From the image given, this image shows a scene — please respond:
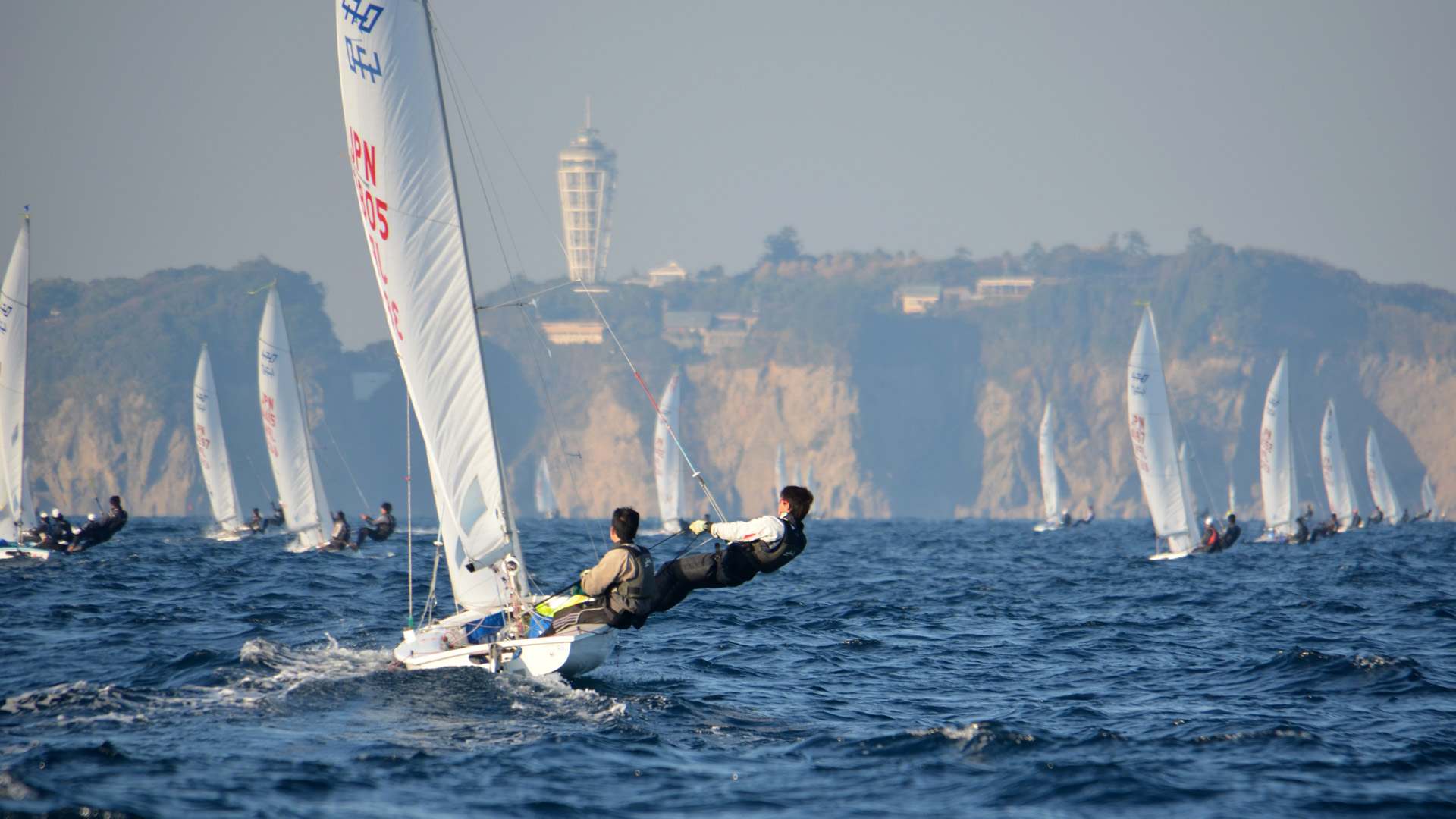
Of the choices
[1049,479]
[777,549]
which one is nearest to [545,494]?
[1049,479]

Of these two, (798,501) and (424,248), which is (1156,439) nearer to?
(798,501)

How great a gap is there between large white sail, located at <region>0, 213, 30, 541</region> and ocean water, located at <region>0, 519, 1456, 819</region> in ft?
16.9

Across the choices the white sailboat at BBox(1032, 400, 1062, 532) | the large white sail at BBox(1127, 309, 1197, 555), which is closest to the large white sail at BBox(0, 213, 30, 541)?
the large white sail at BBox(1127, 309, 1197, 555)

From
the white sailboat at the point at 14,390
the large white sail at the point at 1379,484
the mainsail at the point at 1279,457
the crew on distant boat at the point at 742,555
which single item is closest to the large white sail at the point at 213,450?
the white sailboat at the point at 14,390

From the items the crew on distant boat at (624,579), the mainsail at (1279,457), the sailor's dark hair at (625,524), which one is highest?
the sailor's dark hair at (625,524)

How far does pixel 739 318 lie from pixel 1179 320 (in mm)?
54060

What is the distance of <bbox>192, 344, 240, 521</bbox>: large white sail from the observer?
33500mm

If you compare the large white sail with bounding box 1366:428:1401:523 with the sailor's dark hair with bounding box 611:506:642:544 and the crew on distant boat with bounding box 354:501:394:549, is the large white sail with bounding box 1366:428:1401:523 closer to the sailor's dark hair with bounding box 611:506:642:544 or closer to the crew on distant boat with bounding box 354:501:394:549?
the crew on distant boat with bounding box 354:501:394:549

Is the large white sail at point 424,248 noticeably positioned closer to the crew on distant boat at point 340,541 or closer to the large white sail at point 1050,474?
the crew on distant boat at point 340,541

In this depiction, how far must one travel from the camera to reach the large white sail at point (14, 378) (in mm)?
22516

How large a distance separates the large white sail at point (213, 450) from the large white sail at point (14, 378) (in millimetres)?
9574

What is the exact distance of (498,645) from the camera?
31.9 ft

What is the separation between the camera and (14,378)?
23.0 meters

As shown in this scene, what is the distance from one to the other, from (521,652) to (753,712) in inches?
75.6
